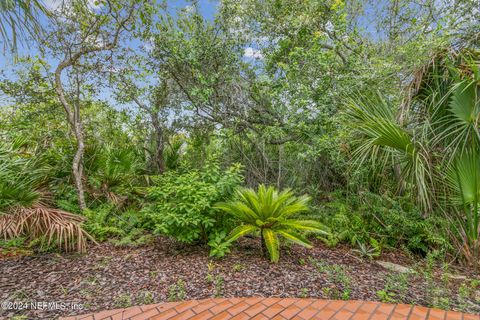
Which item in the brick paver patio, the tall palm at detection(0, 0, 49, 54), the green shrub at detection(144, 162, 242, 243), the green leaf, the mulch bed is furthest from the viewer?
the green shrub at detection(144, 162, 242, 243)

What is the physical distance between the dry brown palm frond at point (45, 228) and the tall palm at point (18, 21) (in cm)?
219

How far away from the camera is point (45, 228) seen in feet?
10.5

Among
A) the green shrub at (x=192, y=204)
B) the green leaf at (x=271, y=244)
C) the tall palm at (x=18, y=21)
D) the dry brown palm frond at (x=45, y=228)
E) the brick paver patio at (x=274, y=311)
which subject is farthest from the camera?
the dry brown palm frond at (x=45, y=228)

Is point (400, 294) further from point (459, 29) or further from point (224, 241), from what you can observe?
point (459, 29)

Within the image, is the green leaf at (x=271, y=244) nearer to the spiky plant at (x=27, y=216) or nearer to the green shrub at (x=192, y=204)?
the green shrub at (x=192, y=204)

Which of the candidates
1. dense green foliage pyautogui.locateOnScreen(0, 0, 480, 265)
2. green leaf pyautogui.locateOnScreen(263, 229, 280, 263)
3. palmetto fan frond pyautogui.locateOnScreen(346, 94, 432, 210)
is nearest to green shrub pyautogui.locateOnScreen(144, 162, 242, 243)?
dense green foliage pyautogui.locateOnScreen(0, 0, 480, 265)

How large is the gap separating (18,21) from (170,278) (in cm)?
244

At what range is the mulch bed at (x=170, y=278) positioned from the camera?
2.25 meters

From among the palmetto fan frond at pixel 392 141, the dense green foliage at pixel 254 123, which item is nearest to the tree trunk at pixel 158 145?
the dense green foliage at pixel 254 123

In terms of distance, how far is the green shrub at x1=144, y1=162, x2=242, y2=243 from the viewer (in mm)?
2918

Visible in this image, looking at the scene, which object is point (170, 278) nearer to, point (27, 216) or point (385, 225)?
point (27, 216)

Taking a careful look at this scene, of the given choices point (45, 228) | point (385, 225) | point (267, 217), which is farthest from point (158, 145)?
point (385, 225)

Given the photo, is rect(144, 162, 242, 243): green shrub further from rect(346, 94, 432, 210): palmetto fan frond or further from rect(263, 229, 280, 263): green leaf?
rect(346, 94, 432, 210): palmetto fan frond

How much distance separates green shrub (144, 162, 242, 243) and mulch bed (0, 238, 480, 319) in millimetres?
319
